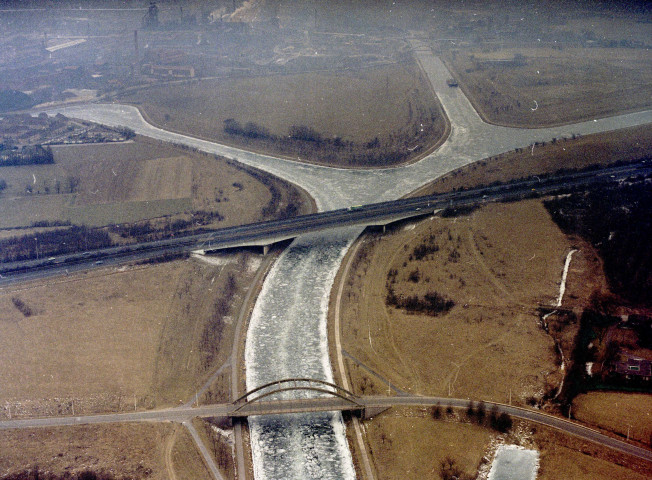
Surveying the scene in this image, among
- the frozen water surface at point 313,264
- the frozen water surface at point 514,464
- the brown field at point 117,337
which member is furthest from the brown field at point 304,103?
the frozen water surface at point 514,464

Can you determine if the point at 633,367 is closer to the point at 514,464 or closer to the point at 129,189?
the point at 514,464

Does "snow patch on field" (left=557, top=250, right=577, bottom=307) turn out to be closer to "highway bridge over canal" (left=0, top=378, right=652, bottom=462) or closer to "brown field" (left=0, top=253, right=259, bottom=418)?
"highway bridge over canal" (left=0, top=378, right=652, bottom=462)

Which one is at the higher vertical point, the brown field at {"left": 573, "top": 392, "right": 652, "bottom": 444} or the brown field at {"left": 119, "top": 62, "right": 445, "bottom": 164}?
the brown field at {"left": 119, "top": 62, "right": 445, "bottom": 164}

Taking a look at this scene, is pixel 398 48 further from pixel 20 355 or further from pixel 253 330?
pixel 20 355

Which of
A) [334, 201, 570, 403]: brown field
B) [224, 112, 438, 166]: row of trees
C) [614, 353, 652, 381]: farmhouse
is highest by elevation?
[224, 112, 438, 166]: row of trees

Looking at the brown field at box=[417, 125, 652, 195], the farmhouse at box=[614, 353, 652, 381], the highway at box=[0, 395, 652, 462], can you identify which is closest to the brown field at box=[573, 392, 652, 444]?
the highway at box=[0, 395, 652, 462]

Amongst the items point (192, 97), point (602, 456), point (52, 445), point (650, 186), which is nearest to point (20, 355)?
point (52, 445)

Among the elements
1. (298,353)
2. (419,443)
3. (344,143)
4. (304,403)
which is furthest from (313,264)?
(344,143)
